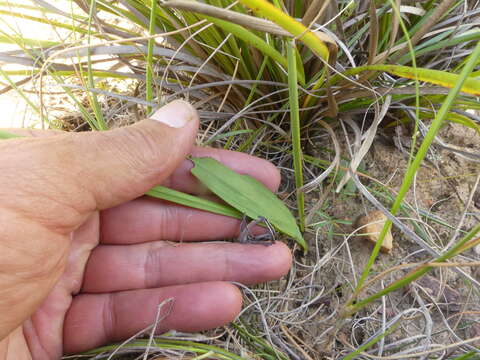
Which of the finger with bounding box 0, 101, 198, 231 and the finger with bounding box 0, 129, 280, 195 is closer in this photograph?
the finger with bounding box 0, 101, 198, 231

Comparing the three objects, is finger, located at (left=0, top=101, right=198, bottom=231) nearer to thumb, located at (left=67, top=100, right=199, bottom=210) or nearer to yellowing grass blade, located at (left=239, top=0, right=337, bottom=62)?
thumb, located at (left=67, top=100, right=199, bottom=210)

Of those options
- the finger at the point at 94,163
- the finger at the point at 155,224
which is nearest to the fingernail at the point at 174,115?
the finger at the point at 94,163

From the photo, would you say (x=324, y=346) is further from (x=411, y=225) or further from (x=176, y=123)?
(x=176, y=123)

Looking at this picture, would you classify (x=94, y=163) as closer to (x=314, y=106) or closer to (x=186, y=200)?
(x=186, y=200)

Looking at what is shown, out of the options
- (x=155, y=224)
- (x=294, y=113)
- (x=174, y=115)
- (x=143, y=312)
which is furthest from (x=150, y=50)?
(x=143, y=312)

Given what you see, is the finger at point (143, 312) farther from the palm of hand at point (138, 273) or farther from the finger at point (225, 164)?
the finger at point (225, 164)

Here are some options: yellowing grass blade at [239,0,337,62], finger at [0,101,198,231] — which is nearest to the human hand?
finger at [0,101,198,231]

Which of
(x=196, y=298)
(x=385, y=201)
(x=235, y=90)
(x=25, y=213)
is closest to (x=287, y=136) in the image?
(x=235, y=90)
